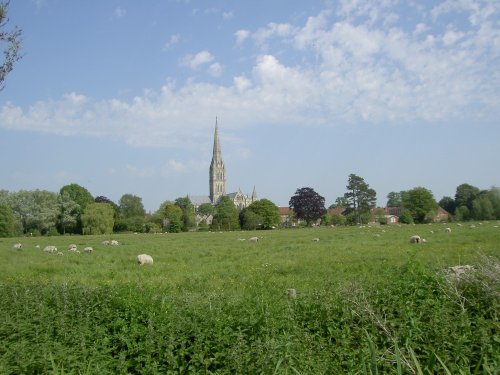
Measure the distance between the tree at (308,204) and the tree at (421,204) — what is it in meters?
23.1

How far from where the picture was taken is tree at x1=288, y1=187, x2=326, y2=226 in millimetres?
120500

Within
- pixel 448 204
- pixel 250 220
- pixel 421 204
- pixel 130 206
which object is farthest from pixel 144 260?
pixel 448 204

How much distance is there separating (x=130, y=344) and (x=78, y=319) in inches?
67.4

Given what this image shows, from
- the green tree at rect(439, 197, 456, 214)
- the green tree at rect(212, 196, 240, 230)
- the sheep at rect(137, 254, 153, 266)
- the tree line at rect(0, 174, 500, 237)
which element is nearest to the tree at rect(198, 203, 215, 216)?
the tree line at rect(0, 174, 500, 237)

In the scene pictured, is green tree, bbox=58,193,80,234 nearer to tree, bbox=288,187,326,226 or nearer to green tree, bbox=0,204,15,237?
green tree, bbox=0,204,15,237

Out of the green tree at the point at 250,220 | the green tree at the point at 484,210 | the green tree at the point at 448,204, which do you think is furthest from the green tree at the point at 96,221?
the green tree at the point at 448,204

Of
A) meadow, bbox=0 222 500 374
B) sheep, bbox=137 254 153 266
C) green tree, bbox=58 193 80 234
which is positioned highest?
green tree, bbox=58 193 80 234

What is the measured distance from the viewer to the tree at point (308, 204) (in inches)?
4744

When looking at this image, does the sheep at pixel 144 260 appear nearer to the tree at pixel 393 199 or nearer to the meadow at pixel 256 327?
the meadow at pixel 256 327

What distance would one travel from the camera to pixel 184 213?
Answer: 12194 centimetres

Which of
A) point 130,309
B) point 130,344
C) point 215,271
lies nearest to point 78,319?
point 130,309

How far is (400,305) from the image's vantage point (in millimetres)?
8609

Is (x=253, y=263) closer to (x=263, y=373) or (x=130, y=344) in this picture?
(x=130, y=344)

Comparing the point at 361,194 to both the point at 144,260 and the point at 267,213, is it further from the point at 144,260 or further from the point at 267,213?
the point at 144,260
